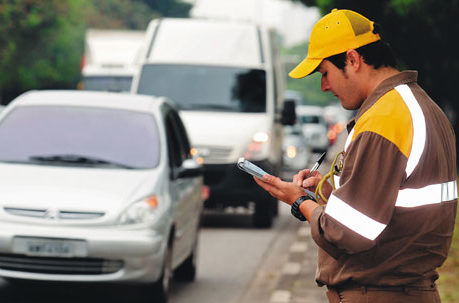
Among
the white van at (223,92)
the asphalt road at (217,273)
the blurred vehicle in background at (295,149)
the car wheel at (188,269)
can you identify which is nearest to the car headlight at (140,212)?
the asphalt road at (217,273)

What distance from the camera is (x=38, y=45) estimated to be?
55969 millimetres

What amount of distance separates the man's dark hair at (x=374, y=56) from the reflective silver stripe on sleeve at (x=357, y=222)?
0.49 meters

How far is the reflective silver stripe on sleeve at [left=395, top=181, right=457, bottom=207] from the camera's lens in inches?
137

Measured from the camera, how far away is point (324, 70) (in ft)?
12.1

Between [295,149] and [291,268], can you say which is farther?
[295,149]

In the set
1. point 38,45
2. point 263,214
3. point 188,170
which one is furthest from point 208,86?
point 38,45

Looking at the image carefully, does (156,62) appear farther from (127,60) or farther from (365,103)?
(127,60)

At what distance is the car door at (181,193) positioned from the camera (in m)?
9.14

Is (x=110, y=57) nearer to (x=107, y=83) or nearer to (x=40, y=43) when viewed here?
(x=107, y=83)

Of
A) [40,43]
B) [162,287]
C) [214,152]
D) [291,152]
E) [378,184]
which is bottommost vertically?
[40,43]

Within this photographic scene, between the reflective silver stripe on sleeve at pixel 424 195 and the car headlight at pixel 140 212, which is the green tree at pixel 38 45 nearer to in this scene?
the car headlight at pixel 140 212

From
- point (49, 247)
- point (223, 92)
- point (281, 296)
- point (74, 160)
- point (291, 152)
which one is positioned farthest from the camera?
point (291, 152)

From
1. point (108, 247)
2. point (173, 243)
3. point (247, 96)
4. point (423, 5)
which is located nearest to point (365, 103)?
point (108, 247)

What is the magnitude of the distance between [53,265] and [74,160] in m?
1.11
